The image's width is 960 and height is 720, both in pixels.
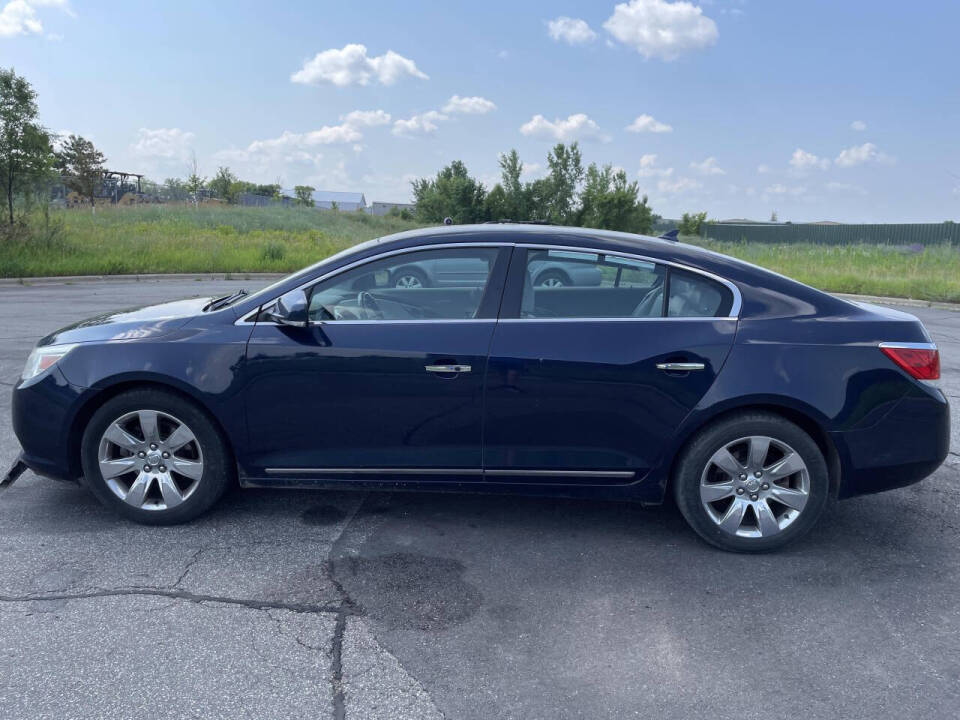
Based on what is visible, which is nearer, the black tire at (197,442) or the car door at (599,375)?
the car door at (599,375)

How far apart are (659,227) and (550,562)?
243ft

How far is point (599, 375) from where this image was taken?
3.73 meters

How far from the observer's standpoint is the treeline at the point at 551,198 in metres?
59.3

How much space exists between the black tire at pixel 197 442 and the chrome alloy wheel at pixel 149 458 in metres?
0.02

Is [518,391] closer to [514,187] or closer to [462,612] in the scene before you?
[462,612]

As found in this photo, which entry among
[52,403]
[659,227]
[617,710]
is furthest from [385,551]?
[659,227]

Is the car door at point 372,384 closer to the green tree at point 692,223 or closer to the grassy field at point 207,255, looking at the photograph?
the grassy field at point 207,255

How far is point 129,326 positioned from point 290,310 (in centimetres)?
94

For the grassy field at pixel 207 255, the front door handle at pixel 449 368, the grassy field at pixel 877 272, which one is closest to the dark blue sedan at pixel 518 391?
the front door handle at pixel 449 368

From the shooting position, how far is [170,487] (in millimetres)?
3963

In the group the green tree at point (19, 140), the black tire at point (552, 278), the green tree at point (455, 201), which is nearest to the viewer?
the black tire at point (552, 278)

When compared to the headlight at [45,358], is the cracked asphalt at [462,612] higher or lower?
lower

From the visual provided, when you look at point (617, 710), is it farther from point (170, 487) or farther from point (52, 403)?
point (52, 403)

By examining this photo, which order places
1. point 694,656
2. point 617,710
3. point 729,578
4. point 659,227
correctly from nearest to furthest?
point 617,710 < point 694,656 < point 729,578 < point 659,227
